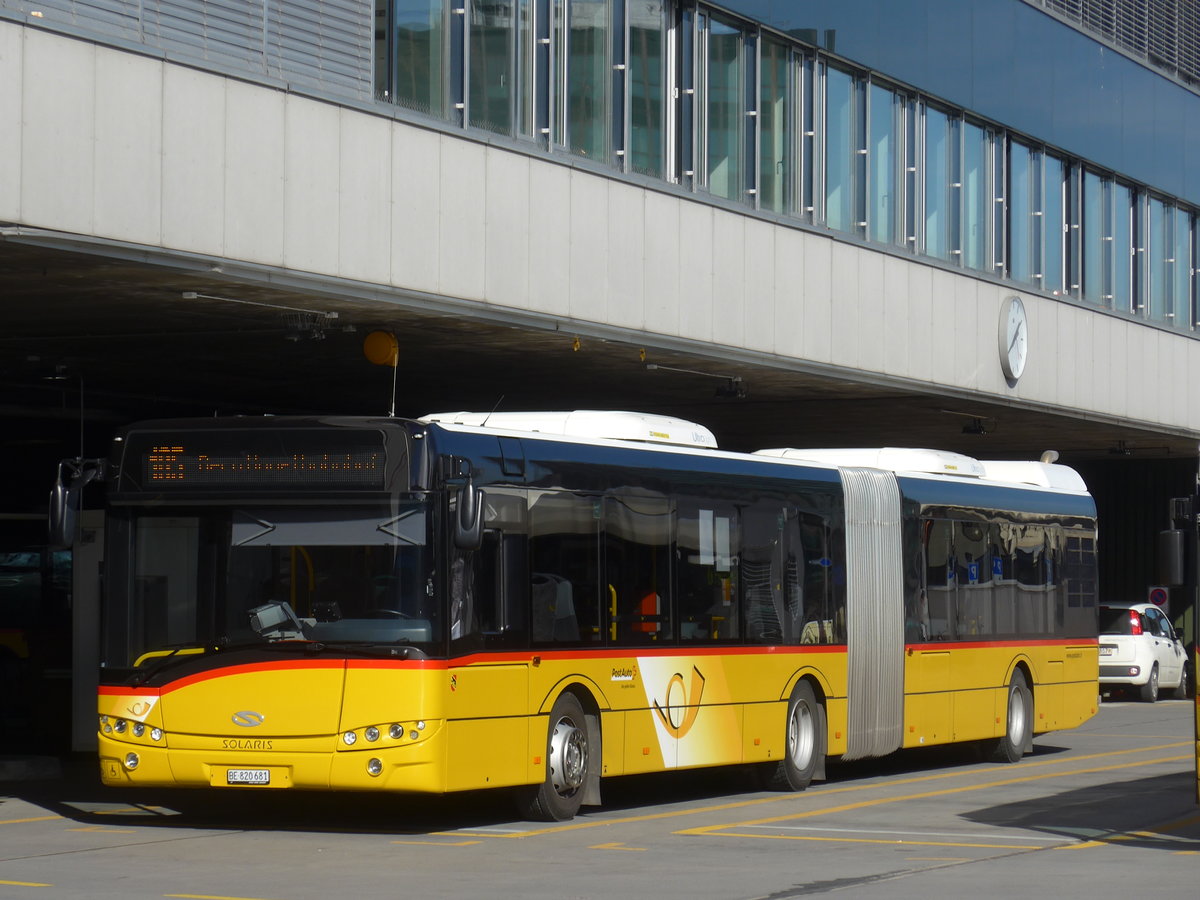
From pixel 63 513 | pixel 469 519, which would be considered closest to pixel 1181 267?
pixel 469 519

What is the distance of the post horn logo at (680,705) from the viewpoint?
15672mm

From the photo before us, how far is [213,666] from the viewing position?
13.4m

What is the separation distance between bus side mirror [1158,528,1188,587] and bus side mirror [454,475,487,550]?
16.9ft

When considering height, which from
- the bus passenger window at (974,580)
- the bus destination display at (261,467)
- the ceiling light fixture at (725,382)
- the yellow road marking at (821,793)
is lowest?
the yellow road marking at (821,793)

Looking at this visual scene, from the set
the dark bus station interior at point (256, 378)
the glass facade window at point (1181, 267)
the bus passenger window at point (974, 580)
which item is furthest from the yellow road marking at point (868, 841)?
the glass facade window at point (1181, 267)

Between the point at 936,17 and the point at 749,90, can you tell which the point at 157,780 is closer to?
the point at 749,90

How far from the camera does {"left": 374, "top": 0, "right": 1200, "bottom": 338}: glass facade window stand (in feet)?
66.0

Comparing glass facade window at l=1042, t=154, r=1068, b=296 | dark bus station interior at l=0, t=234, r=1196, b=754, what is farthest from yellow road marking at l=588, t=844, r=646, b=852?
glass facade window at l=1042, t=154, r=1068, b=296

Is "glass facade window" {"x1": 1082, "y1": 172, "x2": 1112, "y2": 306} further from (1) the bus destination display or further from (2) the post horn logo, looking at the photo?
(1) the bus destination display

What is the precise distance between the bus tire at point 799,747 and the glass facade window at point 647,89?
7.04 meters

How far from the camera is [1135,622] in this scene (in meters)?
33.8

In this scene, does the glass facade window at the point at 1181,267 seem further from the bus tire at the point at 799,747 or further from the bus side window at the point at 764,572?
the bus side window at the point at 764,572

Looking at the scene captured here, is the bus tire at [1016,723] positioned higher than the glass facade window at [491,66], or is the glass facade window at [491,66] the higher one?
the glass facade window at [491,66]

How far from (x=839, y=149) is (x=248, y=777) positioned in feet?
52.5
